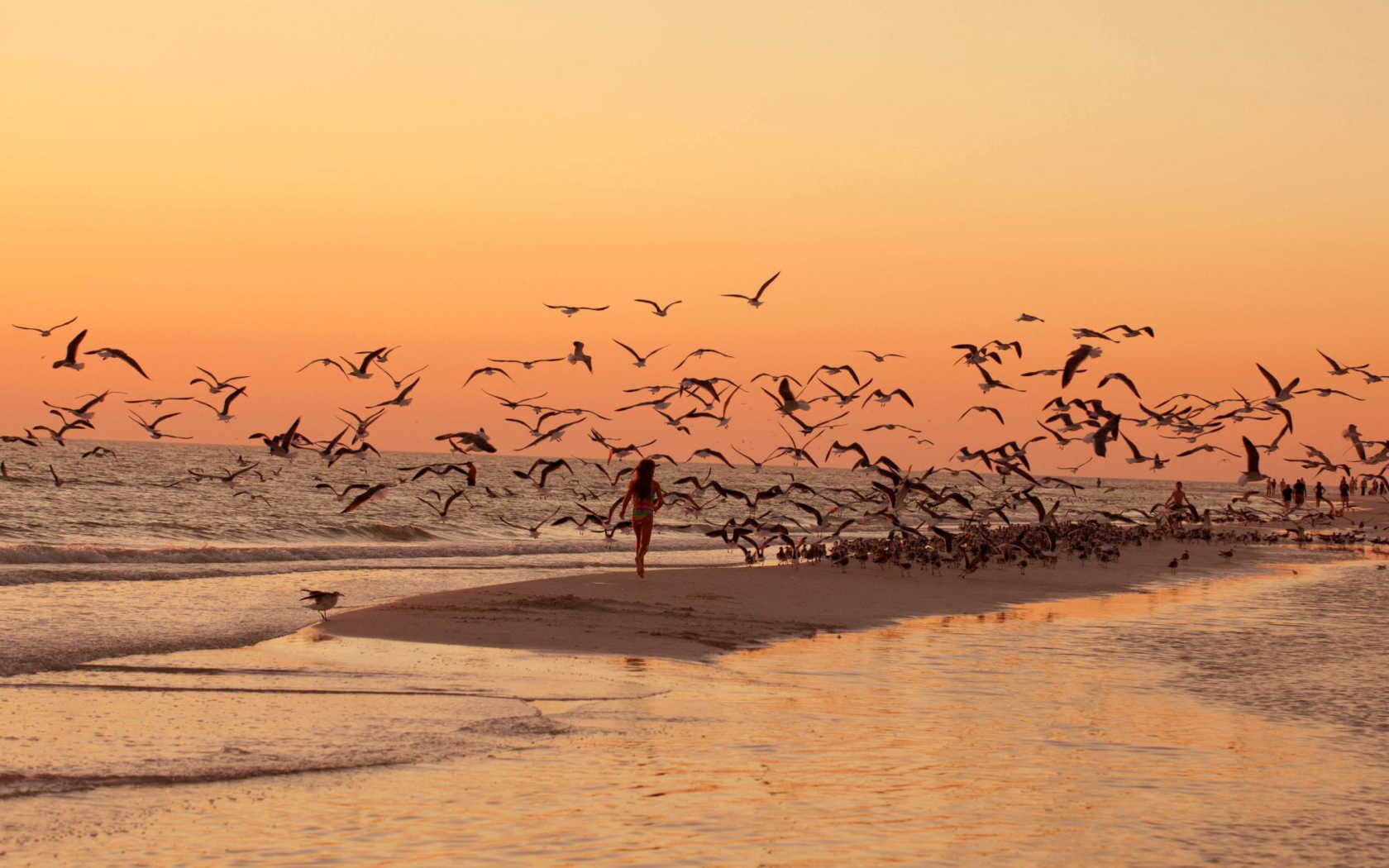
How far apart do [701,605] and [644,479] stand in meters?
3.32

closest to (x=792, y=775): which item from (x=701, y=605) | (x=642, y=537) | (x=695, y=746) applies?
(x=695, y=746)

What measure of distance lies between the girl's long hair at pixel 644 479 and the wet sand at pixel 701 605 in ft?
5.97

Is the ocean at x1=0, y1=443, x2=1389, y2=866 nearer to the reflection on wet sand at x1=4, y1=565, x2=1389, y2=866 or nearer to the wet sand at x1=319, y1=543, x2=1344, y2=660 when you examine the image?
the reflection on wet sand at x1=4, y1=565, x2=1389, y2=866

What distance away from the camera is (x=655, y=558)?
132 feet

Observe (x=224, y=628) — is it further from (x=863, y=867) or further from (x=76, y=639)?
(x=863, y=867)

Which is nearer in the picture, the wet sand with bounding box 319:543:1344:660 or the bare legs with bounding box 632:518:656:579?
the wet sand with bounding box 319:543:1344:660

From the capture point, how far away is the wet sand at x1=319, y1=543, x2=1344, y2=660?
59.8 ft

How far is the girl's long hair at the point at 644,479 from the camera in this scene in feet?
81.3

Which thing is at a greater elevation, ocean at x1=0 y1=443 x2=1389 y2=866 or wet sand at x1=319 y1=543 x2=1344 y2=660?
wet sand at x1=319 y1=543 x2=1344 y2=660

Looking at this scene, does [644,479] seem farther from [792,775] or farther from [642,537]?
[792,775]

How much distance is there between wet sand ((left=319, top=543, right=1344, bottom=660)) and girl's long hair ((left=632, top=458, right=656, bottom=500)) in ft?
5.97

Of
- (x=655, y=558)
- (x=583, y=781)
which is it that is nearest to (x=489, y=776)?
(x=583, y=781)

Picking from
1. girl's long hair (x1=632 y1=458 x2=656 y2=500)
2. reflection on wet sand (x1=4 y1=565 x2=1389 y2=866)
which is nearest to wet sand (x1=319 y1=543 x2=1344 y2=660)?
reflection on wet sand (x1=4 y1=565 x2=1389 y2=866)

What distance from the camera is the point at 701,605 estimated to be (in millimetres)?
22625
